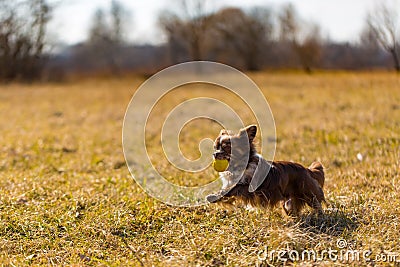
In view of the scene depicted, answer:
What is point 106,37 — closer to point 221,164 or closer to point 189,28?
point 189,28

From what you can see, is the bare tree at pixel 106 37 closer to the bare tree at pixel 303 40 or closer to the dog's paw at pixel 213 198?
the bare tree at pixel 303 40

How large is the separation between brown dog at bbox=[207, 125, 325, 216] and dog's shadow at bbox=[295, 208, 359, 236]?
141mm

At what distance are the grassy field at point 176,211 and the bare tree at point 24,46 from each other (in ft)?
70.0

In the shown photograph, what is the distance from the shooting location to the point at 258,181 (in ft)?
15.6

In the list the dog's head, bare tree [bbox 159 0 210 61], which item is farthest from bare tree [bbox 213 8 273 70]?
the dog's head

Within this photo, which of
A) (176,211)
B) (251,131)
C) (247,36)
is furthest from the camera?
(247,36)

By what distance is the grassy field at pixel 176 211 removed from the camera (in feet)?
13.1

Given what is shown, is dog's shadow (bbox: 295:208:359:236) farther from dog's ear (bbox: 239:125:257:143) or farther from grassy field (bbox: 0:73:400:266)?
dog's ear (bbox: 239:125:257:143)

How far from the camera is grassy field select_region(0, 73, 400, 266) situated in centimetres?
400

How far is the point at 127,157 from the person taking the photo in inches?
341

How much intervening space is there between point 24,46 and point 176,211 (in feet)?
109

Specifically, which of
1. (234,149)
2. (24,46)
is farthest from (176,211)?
(24,46)

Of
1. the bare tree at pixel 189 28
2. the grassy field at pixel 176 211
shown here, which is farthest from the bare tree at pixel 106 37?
the grassy field at pixel 176 211

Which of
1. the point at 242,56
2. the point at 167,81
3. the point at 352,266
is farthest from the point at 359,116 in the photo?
the point at 242,56
